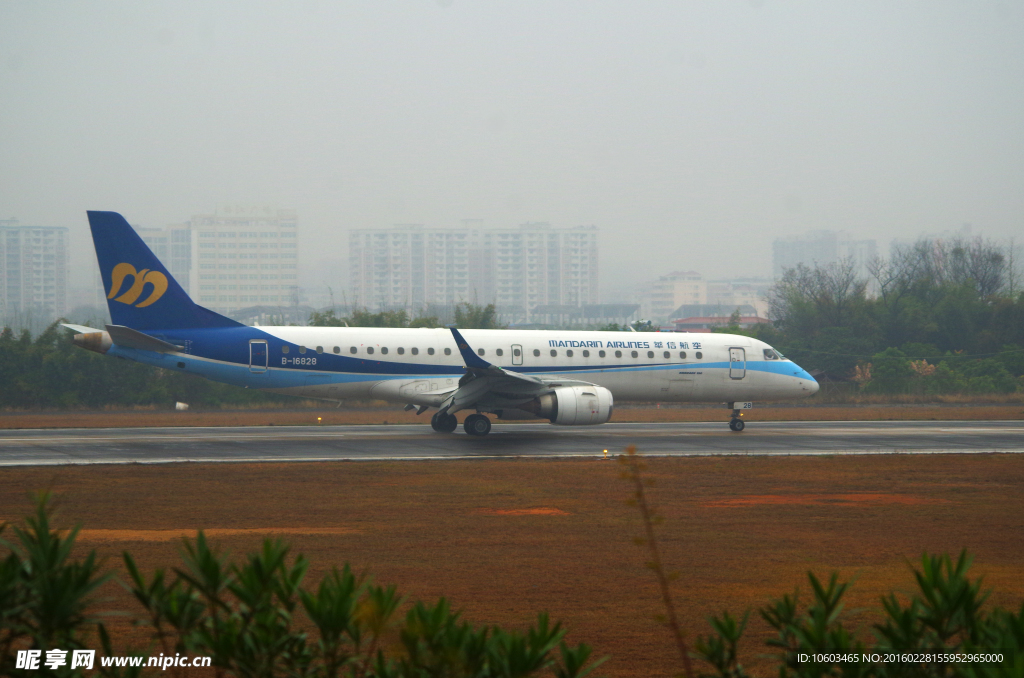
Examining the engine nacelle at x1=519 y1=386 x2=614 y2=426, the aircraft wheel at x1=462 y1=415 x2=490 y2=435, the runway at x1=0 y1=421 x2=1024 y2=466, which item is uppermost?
the engine nacelle at x1=519 y1=386 x2=614 y2=426

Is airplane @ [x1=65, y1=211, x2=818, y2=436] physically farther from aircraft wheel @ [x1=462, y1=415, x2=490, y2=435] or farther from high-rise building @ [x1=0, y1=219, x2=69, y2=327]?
high-rise building @ [x1=0, y1=219, x2=69, y2=327]

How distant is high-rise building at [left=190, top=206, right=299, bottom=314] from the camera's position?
5428 inches

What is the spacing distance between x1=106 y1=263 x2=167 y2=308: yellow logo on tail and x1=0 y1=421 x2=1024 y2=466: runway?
3.92 metres

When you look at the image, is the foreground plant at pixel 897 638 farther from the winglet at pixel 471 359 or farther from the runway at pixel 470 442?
the winglet at pixel 471 359

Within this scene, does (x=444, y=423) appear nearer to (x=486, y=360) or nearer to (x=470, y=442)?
(x=486, y=360)

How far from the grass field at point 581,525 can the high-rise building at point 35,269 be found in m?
149

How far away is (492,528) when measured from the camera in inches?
525

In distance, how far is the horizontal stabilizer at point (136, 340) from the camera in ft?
77.5

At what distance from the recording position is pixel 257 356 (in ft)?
82.5

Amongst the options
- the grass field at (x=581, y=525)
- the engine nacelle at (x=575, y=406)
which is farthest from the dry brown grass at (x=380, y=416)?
the grass field at (x=581, y=525)

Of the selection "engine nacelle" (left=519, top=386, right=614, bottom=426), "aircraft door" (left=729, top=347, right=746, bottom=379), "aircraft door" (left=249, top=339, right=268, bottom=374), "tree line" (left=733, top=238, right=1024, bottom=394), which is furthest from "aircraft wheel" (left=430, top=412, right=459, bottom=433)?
"tree line" (left=733, top=238, right=1024, bottom=394)

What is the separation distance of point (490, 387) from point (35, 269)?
15972cm

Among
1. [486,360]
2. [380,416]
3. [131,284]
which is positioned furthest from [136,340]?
[380,416]

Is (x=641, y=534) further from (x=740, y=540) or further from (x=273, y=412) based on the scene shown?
(x=273, y=412)
